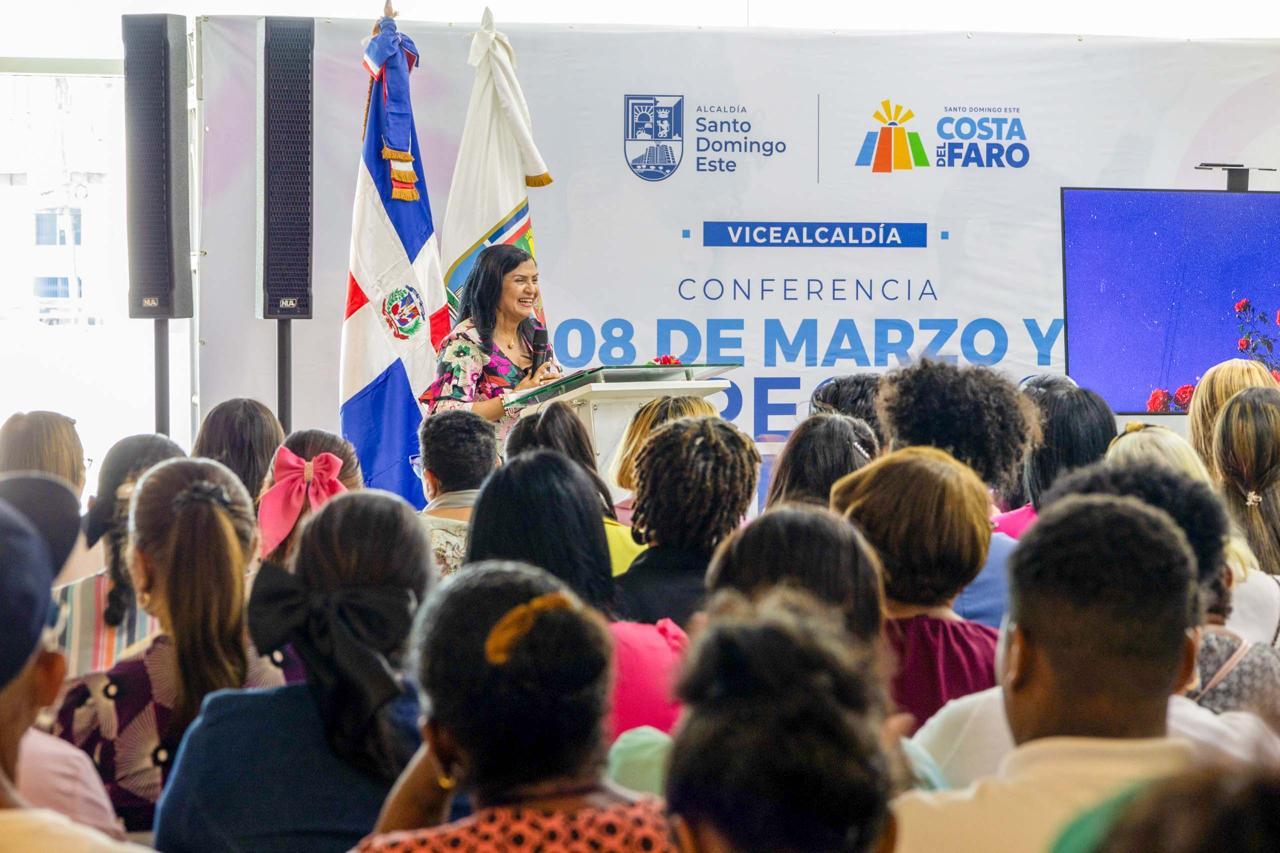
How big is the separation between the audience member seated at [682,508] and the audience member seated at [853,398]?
1.19m

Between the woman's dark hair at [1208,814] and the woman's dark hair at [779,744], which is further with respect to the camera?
the woman's dark hair at [779,744]

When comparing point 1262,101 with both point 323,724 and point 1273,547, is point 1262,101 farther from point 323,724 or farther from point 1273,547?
point 323,724

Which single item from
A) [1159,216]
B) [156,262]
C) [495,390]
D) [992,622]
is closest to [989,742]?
[992,622]

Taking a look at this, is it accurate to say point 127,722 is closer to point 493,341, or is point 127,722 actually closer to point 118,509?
point 118,509

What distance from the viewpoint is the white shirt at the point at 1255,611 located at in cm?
237

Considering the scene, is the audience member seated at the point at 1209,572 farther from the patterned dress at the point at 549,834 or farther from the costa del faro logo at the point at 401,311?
the costa del faro logo at the point at 401,311

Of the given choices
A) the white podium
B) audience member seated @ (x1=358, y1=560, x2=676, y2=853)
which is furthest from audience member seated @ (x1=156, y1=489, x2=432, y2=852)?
the white podium

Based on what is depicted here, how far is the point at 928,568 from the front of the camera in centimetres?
206

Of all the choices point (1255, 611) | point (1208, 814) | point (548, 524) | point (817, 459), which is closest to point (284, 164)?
point (817, 459)

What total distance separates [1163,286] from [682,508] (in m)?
4.33

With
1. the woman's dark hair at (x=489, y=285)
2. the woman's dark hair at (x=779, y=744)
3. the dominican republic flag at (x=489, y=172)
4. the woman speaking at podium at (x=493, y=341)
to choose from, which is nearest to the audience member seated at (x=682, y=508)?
the woman's dark hair at (x=779, y=744)

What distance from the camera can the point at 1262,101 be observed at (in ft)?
21.2

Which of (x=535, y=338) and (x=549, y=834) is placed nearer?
(x=549, y=834)

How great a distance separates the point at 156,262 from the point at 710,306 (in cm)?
228
